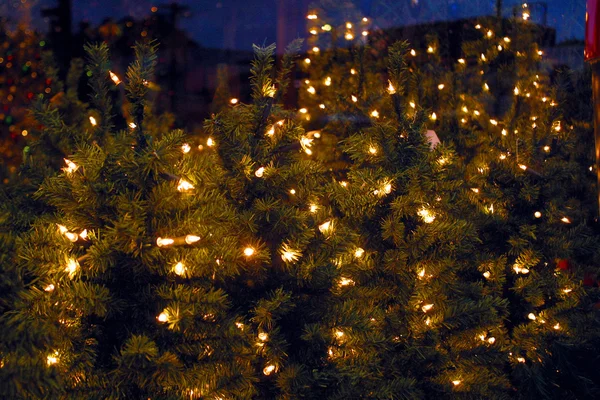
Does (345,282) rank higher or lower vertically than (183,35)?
lower

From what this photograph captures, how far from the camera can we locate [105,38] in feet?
9.41

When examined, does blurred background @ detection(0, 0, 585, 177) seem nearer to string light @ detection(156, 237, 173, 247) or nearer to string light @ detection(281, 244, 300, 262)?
string light @ detection(281, 244, 300, 262)

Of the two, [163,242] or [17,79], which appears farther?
[17,79]

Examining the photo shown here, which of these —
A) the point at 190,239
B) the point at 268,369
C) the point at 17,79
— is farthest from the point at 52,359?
the point at 17,79

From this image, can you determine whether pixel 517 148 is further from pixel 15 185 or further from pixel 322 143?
pixel 15 185

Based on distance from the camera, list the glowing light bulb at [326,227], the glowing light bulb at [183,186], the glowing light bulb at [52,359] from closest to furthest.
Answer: the glowing light bulb at [52,359] < the glowing light bulb at [183,186] < the glowing light bulb at [326,227]

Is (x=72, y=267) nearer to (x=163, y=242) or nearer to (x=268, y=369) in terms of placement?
(x=163, y=242)

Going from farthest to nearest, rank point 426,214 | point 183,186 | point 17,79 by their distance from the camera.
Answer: point 17,79, point 426,214, point 183,186

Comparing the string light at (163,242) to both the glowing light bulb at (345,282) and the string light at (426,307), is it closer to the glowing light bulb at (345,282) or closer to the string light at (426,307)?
the glowing light bulb at (345,282)

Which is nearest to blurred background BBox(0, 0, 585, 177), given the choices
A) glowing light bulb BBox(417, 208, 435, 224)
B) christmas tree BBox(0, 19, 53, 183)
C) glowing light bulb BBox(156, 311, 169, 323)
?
christmas tree BBox(0, 19, 53, 183)

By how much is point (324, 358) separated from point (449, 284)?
413 mm

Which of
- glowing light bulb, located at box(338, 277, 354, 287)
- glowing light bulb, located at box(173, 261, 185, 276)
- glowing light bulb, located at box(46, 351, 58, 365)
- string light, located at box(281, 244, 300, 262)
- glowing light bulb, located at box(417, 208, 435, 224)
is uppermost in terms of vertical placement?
glowing light bulb, located at box(173, 261, 185, 276)

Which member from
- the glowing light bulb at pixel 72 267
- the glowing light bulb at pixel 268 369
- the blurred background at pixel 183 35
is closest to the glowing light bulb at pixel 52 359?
the glowing light bulb at pixel 72 267

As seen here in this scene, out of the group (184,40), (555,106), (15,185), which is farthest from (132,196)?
(184,40)
